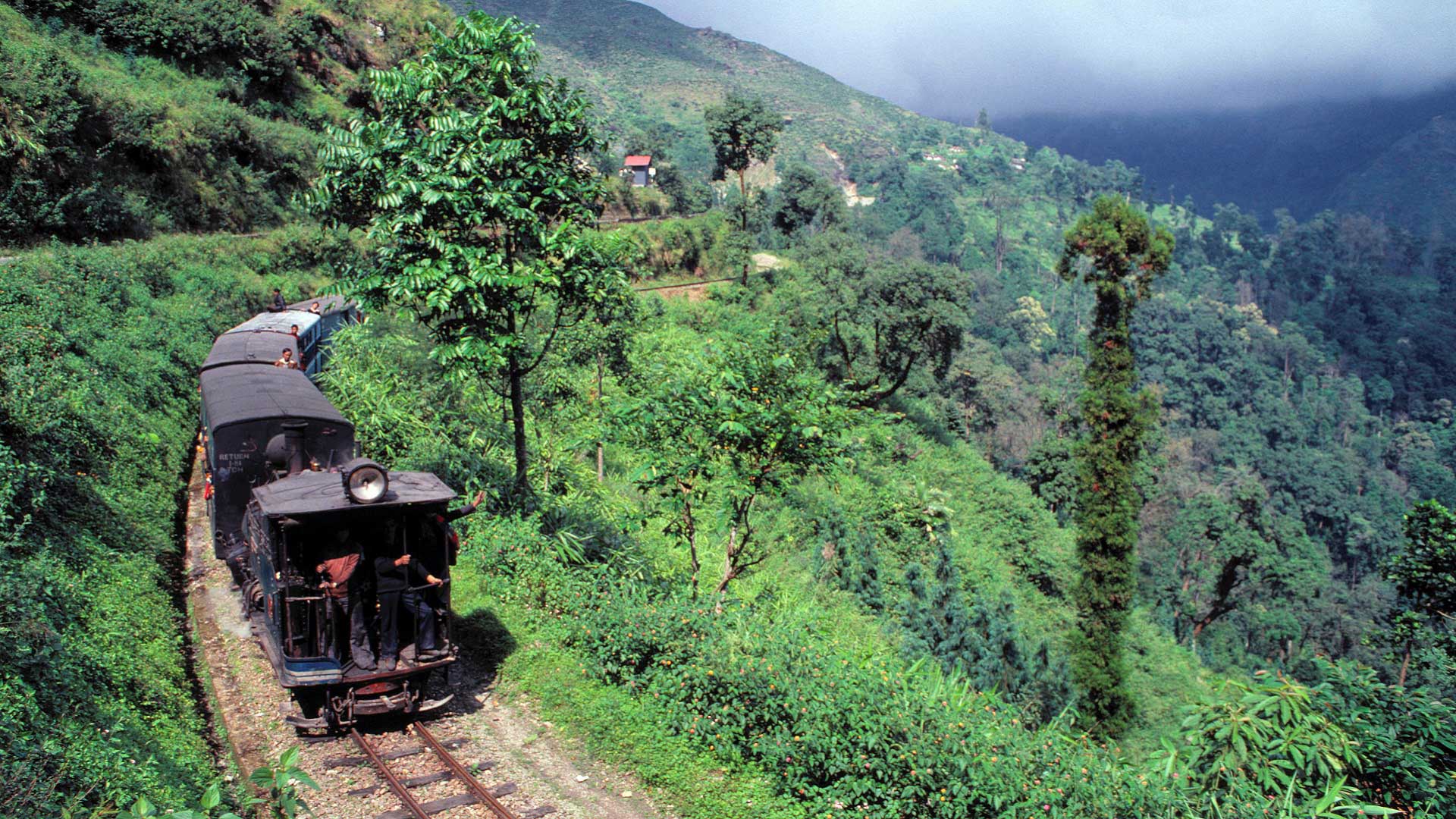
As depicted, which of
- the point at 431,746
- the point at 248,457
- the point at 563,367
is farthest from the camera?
the point at 563,367

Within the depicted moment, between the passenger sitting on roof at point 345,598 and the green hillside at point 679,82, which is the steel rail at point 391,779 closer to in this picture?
the passenger sitting on roof at point 345,598

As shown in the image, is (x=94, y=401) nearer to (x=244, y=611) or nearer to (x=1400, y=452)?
(x=244, y=611)

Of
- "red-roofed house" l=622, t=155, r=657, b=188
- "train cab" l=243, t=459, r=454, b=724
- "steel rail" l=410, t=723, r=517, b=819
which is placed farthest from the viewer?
"red-roofed house" l=622, t=155, r=657, b=188

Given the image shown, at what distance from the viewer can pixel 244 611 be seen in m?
9.96

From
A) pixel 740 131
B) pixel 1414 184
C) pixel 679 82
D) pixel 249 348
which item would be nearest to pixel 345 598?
pixel 249 348

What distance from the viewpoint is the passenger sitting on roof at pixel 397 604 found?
24.9 feet

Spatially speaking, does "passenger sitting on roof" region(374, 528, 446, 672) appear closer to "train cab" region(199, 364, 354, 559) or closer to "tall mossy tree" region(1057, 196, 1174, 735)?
"train cab" region(199, 364, 354, 559)

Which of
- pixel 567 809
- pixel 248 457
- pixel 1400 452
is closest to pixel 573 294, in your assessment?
pixel 248 457

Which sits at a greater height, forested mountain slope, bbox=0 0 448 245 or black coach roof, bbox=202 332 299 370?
forested mountain slope, bbox=0 0 448 245


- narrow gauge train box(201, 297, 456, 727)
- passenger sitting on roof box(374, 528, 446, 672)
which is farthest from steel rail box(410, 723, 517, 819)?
passenger sitting on roof box(374, 528, 446, 672)

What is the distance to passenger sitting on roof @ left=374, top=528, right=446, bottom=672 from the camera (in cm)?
758

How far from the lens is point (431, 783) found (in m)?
7.07

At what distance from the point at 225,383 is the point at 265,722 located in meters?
5.56

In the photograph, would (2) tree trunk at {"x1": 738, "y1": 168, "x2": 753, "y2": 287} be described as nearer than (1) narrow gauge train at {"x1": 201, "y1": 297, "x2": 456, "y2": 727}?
No
